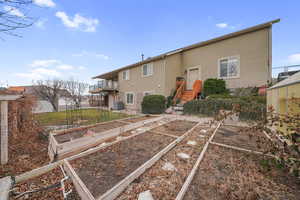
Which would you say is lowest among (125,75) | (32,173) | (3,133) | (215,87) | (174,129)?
(32,173)

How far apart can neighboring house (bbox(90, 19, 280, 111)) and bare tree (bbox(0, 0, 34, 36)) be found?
927 centimetres

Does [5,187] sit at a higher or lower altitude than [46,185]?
higher

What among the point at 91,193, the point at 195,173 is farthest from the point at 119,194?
the point at 195,173

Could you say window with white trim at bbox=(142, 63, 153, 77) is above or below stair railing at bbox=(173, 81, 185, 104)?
above

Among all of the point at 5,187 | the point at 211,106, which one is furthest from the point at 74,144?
the point at 211,106

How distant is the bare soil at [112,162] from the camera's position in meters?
2.02

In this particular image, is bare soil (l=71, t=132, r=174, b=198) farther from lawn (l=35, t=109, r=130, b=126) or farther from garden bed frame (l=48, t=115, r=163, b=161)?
lawn (l=35, t=109, r=130, b=126)

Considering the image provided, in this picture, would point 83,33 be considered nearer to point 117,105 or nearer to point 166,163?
point 117,105

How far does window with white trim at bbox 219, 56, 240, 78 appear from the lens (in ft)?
29.9

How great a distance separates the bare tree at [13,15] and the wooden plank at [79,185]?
2771mm

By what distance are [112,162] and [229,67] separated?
10.9m

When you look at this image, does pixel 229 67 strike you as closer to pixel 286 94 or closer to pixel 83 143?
pixel 286 94

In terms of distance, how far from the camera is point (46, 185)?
211 centimetres

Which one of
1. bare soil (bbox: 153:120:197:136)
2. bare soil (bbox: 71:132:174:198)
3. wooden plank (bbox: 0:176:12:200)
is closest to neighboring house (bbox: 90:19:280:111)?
bare soil (bbox: 153:120:197:136)
